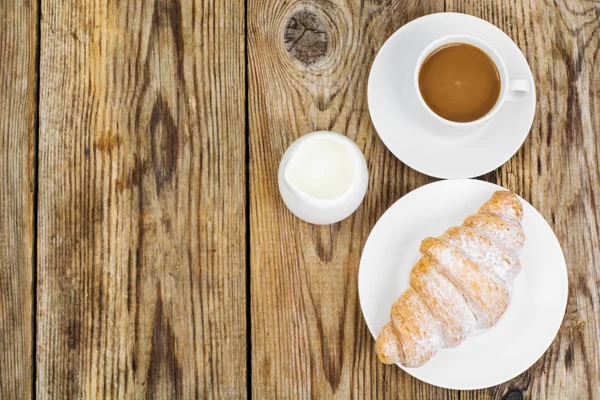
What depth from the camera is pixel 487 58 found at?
0.91 meters

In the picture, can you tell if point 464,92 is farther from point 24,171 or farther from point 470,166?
point 24,171

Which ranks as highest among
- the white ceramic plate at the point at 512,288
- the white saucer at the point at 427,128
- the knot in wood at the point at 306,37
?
the knot in wood at the point at 306,37

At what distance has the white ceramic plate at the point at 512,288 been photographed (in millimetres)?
935

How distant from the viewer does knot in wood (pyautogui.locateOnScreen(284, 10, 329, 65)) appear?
3.42 ft

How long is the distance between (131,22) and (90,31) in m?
0.08

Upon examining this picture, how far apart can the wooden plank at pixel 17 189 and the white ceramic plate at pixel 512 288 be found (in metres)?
0.61

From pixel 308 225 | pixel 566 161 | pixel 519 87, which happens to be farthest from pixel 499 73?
pixel 308 225

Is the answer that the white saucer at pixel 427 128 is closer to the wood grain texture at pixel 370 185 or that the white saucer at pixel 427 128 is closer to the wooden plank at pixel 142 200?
the wood grain texture at pixel 370 185

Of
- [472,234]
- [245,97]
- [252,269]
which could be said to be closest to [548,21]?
[472,234]

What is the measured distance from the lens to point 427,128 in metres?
0.95

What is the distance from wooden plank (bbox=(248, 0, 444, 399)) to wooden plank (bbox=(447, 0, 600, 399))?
17cm

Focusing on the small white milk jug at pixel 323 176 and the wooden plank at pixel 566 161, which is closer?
the small white milk jug at pixel 323 176

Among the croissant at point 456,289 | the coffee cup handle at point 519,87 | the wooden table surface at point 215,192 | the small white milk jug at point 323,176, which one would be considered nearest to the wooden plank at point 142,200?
the wooden table surface at point 215,192

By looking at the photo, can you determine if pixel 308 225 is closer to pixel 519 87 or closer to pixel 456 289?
pixel 456 289
